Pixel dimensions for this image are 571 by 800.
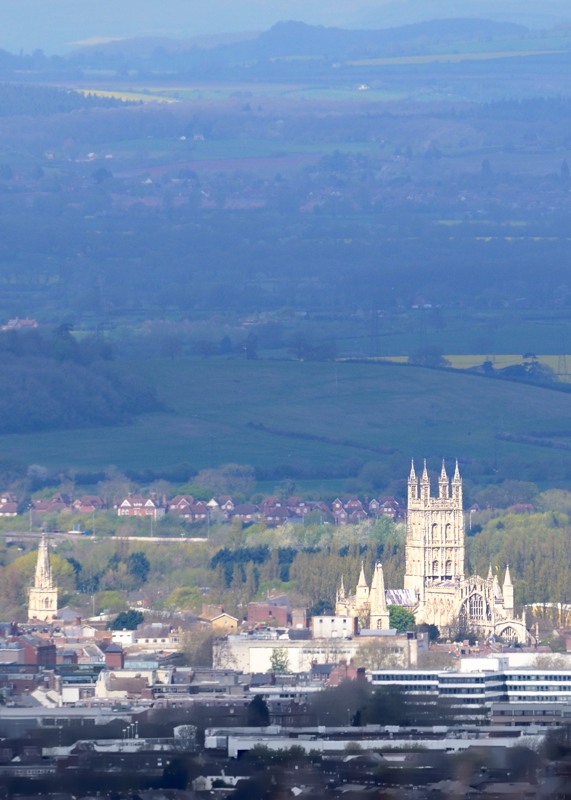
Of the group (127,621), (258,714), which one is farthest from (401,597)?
(258,714)

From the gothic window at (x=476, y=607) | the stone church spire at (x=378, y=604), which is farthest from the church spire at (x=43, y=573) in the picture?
the gothic window at (x=476, y=607)

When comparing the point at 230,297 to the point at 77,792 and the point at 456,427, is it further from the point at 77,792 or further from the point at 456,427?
the point at 77,792

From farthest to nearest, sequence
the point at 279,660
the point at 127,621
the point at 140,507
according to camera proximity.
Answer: the point at 140,507 → the point at 127,621 → the point at 279,660

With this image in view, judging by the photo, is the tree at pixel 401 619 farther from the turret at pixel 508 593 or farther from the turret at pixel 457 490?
the turret at pixel 457 490

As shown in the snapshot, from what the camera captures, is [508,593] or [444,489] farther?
[444,489]

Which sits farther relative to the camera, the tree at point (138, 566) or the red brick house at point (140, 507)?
the red brick house at point (140, 507)

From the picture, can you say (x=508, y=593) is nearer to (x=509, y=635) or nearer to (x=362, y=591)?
(x=362, y=591)
